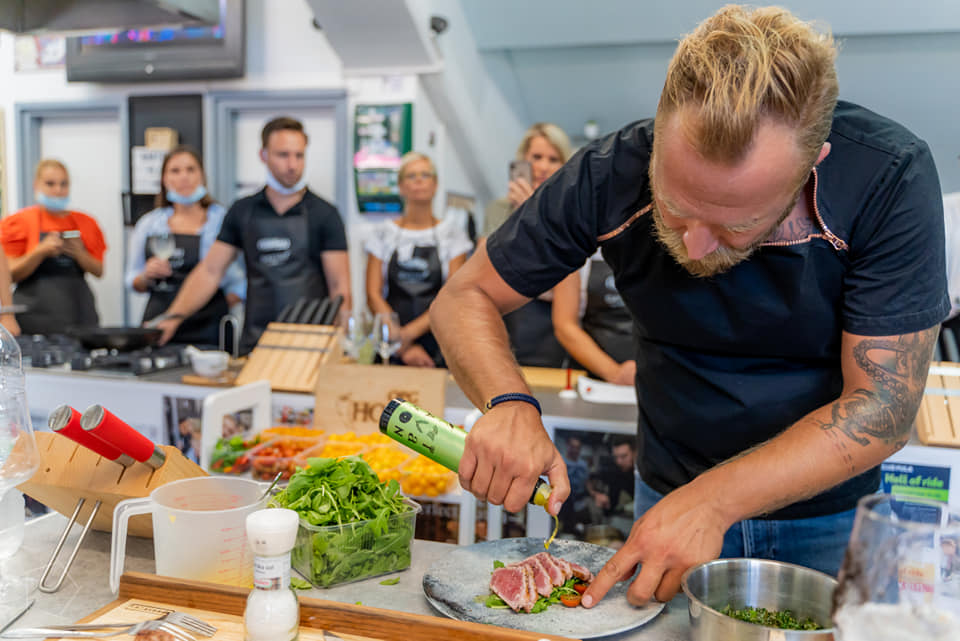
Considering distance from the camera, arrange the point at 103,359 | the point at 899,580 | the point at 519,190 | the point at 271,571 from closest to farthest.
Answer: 1. the point at 899,580
2. the point at 271,571
3. the point at 103,359
4. the point at 519,190

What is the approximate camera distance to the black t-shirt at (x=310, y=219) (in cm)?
371

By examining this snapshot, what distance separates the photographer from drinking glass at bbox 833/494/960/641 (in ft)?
1.86

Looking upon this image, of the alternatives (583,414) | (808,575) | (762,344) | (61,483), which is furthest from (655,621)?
(583,414)

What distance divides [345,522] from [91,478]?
1.32 ft

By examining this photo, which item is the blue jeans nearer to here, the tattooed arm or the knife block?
the tattooed arm

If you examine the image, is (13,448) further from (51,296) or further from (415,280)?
(51,296)

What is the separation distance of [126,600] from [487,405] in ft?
1.85

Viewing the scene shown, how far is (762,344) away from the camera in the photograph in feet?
4.11

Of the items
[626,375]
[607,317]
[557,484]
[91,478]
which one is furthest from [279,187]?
[557,484]

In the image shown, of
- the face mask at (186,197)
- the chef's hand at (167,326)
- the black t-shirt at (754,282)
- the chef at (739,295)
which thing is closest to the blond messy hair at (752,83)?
the chef at (739,295)

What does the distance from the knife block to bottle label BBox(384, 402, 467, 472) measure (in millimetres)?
362

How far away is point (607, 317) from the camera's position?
3.04m

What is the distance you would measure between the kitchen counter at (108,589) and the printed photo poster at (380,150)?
379 centimetres

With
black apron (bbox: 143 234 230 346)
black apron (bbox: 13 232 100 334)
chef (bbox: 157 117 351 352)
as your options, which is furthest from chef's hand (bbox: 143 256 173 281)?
black apron (bbox: 13 232 100 334)
